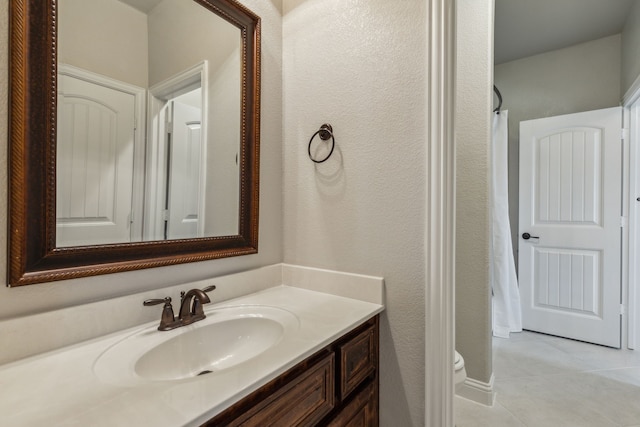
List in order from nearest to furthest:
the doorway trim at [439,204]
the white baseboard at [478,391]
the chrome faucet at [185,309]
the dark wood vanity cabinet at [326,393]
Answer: the dark wood vanity cabinet at [326,393], the chrome faucet at [185,309], the doorway trim at [439,204], the white baseboard at [478,391]

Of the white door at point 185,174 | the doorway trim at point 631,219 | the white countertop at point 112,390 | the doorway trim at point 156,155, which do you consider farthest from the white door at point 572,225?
the doorway trim at point 156,155

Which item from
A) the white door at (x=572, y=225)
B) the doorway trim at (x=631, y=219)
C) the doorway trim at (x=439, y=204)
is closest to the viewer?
the doorway trim at (x=439, y=204)

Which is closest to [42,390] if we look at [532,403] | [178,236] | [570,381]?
[178,236]

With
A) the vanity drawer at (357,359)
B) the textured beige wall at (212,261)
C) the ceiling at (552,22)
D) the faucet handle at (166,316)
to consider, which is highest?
the ceiling at (552,22)

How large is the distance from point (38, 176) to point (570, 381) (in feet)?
9.73

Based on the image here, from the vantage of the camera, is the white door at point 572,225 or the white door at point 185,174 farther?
the white door at point 572,225

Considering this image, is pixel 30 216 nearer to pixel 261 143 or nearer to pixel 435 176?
pixel 261 143

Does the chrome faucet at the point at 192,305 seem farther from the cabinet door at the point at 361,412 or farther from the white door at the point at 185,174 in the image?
the cabinet door at the point at 361,412

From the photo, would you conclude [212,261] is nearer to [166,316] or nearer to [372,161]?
[166,316]

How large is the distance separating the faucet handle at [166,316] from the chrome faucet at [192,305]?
0.09ft

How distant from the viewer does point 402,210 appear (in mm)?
1123

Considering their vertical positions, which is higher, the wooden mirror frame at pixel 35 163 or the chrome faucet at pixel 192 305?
the wooden mirror frame at pixel 35 163

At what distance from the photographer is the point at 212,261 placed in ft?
3.84

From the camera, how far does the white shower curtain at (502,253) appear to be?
101 inches
